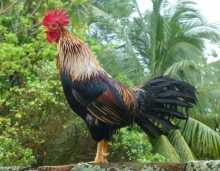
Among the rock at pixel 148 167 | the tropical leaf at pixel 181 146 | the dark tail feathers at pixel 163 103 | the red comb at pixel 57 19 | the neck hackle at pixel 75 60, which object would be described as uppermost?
the red comb at pixel 57 19

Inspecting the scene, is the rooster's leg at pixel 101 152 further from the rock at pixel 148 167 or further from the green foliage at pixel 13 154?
the green foliage at pixel 13 154

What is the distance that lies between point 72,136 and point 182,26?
300 inches

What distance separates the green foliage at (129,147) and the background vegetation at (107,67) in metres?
0.02

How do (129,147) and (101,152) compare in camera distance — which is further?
(129,147)

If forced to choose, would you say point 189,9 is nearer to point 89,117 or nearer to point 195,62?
point 195,62

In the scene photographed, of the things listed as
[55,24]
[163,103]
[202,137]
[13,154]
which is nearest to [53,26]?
[55,24]

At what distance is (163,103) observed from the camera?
513 centimetres

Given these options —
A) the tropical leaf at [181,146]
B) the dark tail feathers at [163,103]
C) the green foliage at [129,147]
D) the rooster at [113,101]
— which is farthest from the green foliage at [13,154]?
the dark tail feathers at [163,103]

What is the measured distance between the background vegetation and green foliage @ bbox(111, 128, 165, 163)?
2 centimetres

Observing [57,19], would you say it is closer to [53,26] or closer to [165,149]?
[53,26]

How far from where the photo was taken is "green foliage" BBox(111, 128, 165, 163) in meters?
10.5

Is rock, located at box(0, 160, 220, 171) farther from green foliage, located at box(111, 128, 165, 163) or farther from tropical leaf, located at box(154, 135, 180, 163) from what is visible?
tropical leaf, located at box(154, 135, 180, 163)

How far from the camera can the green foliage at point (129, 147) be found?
10.5 m

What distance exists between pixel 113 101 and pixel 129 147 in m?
5.49
